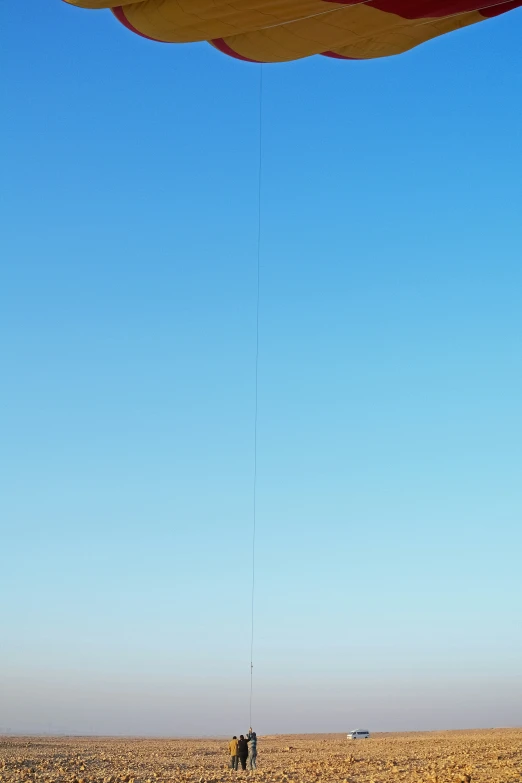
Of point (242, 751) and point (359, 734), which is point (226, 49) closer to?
point (242, 751)

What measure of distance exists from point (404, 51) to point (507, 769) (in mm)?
15356

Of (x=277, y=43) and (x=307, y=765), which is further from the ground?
(x=277, y=43)

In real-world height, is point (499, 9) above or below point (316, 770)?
above

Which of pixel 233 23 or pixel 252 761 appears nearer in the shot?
pixel 233 23

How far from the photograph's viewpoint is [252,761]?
799 inches

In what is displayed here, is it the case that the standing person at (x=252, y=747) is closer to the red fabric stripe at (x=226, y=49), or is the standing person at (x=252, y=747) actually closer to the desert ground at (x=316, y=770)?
the desert ground at (x=316, y=770)

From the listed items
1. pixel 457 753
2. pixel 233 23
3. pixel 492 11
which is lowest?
pixel 457 753

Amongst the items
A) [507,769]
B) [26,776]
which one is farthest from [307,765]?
[26,776]

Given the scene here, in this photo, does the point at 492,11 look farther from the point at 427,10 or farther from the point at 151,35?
the point at 151,35

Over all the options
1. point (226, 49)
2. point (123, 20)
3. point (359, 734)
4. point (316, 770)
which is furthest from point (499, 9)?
point (359, 734)

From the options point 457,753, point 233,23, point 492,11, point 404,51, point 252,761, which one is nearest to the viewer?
point 233,23

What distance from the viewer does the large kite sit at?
9461 millimetres

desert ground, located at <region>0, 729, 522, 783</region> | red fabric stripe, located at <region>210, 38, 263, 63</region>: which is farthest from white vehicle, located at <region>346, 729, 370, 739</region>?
red fabric stripe, located at <region>210, 38, 263, 63</region>

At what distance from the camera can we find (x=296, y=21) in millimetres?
10148
